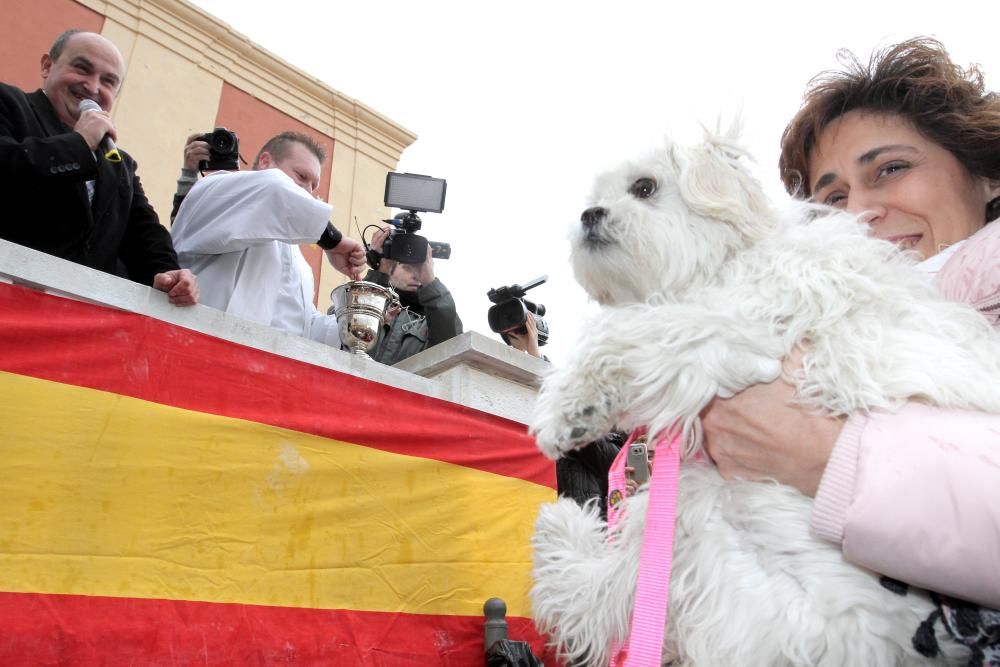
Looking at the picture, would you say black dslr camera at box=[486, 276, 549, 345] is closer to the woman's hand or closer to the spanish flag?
the spanish flag

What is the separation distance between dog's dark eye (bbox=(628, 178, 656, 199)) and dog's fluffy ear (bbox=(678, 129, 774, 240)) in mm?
90

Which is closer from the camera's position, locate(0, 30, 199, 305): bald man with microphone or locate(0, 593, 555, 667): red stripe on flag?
locate(0, 593, 555, 667): red stripe on flag

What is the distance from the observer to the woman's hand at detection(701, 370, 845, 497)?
1332mm

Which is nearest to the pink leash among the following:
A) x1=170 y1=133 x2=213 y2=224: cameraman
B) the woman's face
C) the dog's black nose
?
the dog's black nose

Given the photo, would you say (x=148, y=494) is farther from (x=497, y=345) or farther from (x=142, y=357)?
(x=497, y=345)

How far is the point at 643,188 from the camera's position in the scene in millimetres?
1939

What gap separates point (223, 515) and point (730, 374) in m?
1.83

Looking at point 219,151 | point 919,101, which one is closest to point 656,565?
point 919,101

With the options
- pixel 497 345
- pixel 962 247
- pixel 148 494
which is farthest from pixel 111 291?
pixel 962 247

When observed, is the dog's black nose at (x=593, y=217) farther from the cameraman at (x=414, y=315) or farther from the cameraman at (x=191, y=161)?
the cameraman at (x=191, y=161)

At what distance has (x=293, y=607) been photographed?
2.44 m

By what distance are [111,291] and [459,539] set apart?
1773mm

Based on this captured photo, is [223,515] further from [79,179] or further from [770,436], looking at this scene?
[770,436]

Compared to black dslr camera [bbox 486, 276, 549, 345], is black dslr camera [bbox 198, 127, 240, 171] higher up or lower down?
higher up
